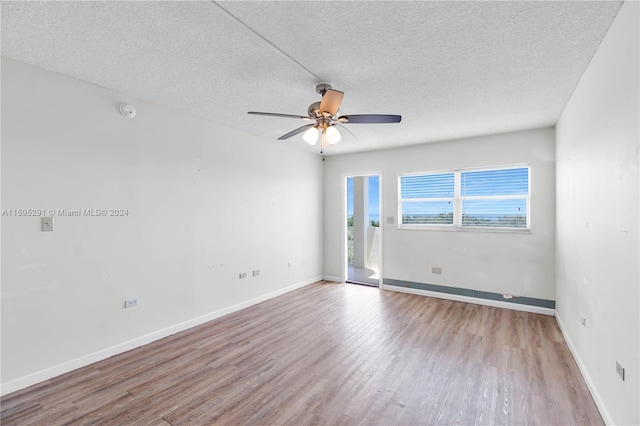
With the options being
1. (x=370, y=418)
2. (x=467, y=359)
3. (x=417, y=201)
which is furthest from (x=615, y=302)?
(x=417, y=201)

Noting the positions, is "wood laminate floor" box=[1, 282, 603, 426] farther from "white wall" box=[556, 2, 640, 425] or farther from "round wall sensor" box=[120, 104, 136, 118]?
"round wall sensor" box=[120, 104, 136, 118]

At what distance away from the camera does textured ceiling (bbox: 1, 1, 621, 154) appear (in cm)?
171

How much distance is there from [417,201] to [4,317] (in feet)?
17.0

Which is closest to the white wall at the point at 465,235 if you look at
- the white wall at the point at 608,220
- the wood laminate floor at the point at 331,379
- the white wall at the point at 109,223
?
the wood laminate floor at the point at 331,379

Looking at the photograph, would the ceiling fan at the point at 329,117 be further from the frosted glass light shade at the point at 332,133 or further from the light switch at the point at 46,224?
the light switch at the point at 46,224

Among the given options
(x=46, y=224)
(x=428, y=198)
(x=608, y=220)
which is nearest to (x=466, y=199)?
(x=428, y=198)

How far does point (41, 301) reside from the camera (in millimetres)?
2434

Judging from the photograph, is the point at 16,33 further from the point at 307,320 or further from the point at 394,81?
the point at 307,320

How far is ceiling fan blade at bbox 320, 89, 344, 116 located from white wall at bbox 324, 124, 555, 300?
9.75 feet

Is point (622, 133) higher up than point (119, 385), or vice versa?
point (622, 133)

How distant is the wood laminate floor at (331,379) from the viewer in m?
2.03

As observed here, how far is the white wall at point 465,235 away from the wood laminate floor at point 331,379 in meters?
0.77

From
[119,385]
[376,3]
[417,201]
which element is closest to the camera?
[376,3]

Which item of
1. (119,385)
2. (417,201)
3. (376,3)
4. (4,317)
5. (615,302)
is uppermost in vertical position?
(376,3)
